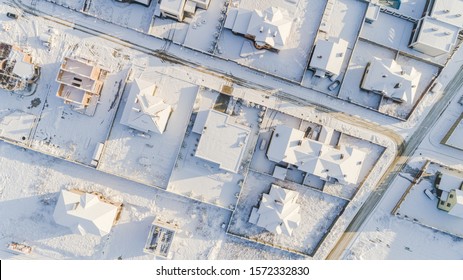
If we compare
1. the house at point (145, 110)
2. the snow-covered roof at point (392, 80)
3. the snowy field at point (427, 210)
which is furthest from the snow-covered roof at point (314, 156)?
the house at point (145, 110)

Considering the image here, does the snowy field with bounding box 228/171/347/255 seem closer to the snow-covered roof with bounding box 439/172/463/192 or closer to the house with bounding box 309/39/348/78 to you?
the snow-covered roof with bounding box 439/172/463/192

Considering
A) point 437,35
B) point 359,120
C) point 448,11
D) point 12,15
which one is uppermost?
point 448,11

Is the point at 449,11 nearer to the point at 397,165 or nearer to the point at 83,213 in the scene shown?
the point at 397,165

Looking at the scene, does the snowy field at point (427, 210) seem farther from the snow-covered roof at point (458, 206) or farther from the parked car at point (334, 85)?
the parked car at point (334, 85)

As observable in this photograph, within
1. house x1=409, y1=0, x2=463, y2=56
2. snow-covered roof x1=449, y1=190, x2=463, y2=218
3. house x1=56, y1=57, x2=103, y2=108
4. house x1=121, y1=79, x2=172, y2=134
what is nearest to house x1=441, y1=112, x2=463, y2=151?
snow-covered roof x1=449, y1=190, x2=463, y2=218

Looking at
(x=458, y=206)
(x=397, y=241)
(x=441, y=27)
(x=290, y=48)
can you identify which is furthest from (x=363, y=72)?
(x=397, y=241)
